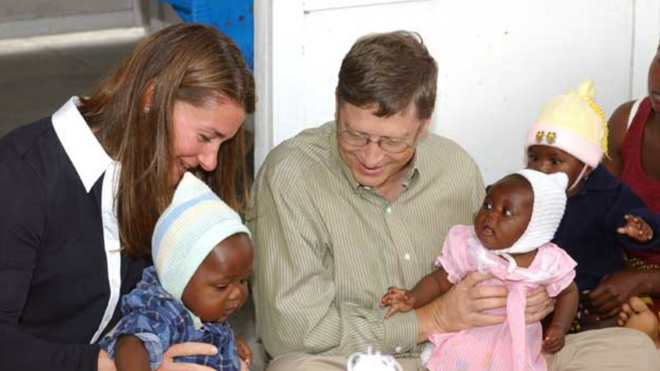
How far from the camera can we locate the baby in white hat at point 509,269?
10.0 feet

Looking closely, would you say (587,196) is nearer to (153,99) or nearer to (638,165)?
(638,165)

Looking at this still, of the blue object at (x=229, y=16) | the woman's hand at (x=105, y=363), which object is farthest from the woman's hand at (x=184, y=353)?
the blue object at (x=229, y=16)

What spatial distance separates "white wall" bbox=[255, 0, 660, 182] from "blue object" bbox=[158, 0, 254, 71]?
3.35ft

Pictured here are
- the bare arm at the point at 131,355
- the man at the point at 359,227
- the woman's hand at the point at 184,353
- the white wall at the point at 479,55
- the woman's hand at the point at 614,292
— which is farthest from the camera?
the white wall at the point at 479,55

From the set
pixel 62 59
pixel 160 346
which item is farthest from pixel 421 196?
pixel 62 59

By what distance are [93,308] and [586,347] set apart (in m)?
1.50

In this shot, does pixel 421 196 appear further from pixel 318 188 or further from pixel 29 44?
pixel 29 44

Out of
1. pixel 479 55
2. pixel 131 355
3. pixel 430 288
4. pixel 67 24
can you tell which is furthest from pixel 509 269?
pixel 67 24

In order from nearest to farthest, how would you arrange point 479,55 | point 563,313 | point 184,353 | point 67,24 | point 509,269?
point 184,353 < point 509,269 < point 563,313 < point 479,55 < point 67,24

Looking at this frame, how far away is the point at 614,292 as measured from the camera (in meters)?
3.55

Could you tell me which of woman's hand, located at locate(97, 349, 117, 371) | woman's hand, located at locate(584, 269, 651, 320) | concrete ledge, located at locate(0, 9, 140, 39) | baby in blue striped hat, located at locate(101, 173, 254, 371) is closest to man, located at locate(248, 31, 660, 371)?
baby in blue striped hat, located at locate(101, 173, 254, 371)

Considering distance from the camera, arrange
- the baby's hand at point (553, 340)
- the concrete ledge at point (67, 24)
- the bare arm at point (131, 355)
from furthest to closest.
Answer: the concrete ledge at point (67, 24) → the baby's hand at point (553, 340) → the bare arm at point (131, 355)

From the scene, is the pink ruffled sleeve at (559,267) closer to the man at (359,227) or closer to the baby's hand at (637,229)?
the man at (359,227)

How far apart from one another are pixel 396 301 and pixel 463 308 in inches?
7.7
